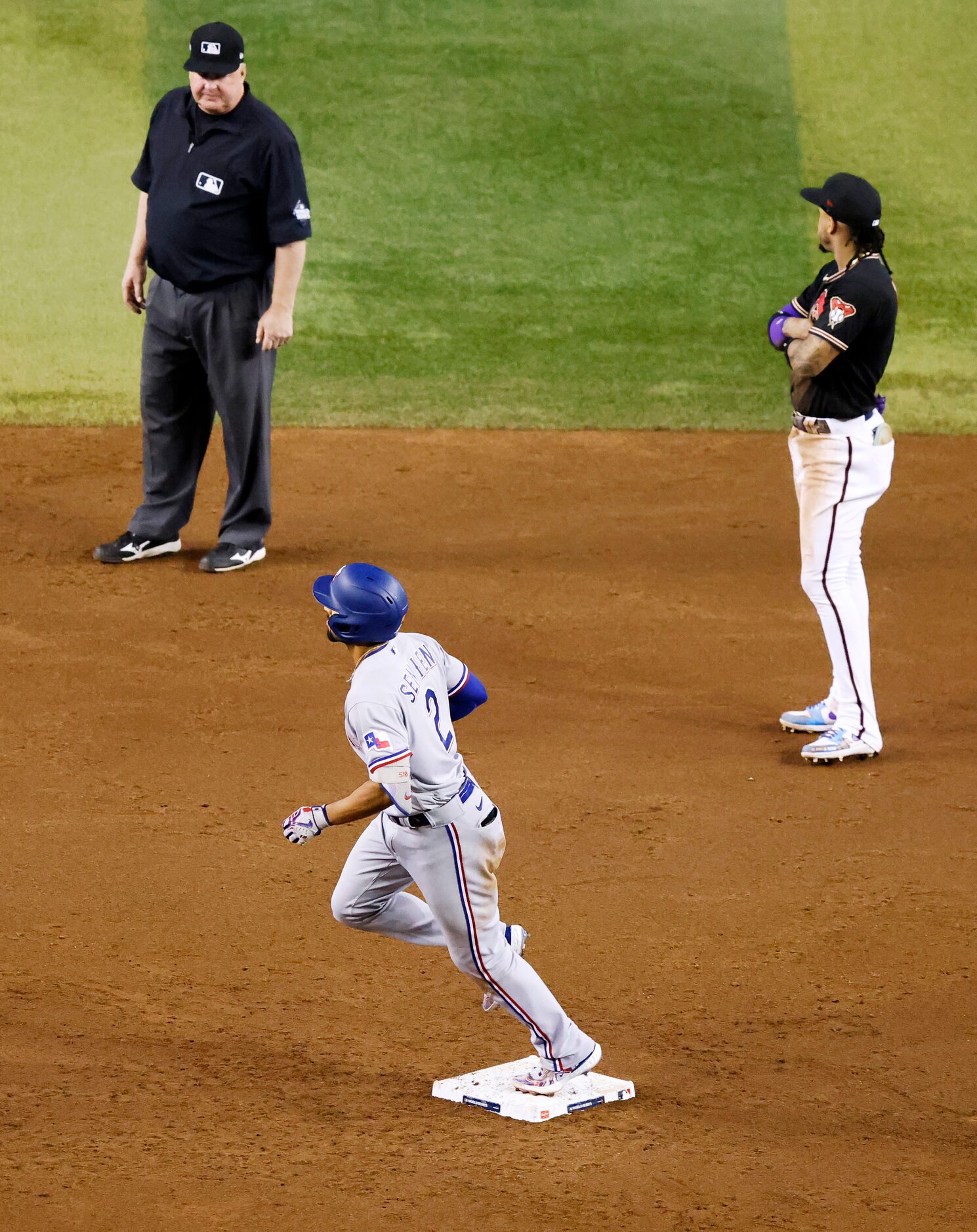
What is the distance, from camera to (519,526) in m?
9.11

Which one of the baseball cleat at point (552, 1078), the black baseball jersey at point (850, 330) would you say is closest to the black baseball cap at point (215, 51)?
the black baseball jersey at point (850, 330)

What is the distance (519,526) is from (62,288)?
5429mm

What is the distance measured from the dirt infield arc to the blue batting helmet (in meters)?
1.20

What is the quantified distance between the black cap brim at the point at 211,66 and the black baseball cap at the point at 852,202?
117 inches

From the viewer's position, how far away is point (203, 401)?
842cm

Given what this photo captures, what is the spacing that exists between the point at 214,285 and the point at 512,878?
367 cm

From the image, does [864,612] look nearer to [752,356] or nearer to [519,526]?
[519,526]

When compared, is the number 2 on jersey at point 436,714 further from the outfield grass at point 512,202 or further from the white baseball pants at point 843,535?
the outfield grass at point 512,202

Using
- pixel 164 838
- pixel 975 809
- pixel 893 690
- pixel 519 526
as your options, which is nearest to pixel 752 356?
pixel 519 526

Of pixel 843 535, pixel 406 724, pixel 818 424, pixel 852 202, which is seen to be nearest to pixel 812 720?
pixel 843 535

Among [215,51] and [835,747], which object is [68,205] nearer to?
[215,51]

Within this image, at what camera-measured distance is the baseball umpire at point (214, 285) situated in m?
7.82

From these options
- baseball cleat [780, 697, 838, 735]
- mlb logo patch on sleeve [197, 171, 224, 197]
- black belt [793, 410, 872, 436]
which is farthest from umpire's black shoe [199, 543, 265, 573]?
black belt [793, 410, 872, 436]

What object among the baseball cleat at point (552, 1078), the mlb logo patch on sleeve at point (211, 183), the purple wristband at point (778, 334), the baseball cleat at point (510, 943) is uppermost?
the mlb logo patch on sleeve at point (211, 183)
